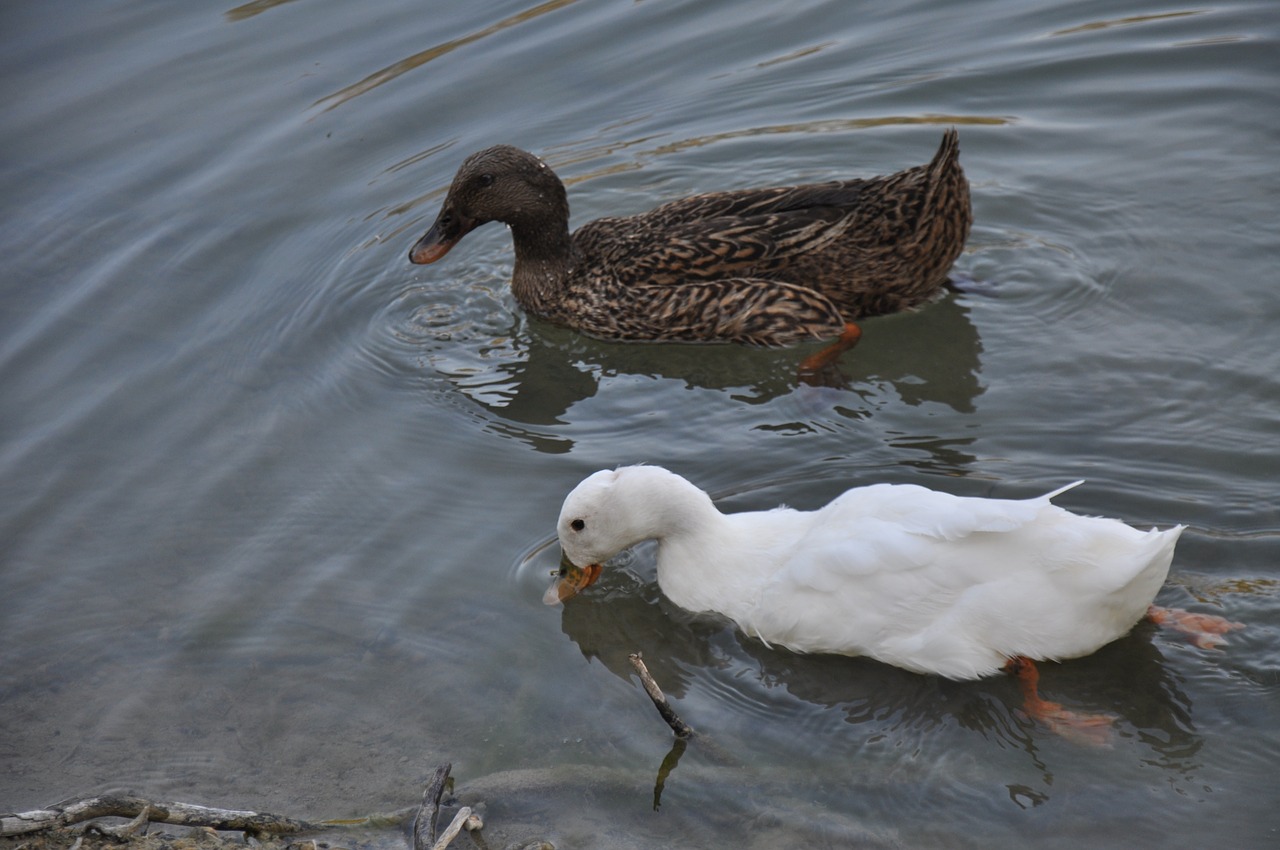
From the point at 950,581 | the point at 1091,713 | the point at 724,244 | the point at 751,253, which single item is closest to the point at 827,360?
the point at 751,253

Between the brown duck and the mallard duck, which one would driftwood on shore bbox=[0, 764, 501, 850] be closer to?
the mallard duck

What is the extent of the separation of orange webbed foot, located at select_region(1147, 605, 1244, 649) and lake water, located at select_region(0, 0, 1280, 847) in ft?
0.23

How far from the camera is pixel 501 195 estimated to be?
7.71m

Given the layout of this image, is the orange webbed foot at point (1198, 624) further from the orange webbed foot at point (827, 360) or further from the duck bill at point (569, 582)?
the orange webbed foot at point (827, 360)

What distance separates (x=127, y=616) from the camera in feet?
18.5

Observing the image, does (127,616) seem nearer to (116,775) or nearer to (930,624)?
(116,775)

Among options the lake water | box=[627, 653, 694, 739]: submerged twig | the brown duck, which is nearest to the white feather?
the lake water

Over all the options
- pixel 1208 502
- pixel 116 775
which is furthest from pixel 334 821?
pixel 1208 502

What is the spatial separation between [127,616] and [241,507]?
778 mm

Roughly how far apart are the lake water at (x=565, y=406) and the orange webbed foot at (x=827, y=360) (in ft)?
0.40

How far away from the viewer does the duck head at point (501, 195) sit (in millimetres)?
7668

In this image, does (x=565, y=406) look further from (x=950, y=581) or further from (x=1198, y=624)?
(x=1198, y=624)

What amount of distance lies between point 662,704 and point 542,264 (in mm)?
4006

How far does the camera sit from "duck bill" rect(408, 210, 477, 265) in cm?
776
